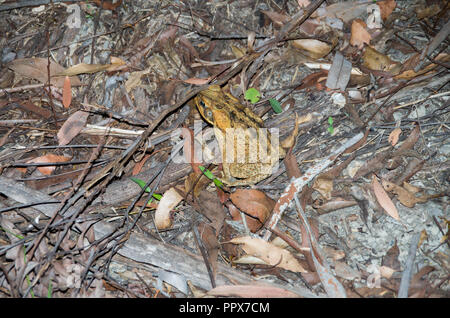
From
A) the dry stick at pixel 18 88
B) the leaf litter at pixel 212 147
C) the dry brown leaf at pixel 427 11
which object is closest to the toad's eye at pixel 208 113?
the leaf litter at pixel 212 147

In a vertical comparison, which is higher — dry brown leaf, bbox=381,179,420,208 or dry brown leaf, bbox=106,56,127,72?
dry brown leaf, bbox=106,56,127,72

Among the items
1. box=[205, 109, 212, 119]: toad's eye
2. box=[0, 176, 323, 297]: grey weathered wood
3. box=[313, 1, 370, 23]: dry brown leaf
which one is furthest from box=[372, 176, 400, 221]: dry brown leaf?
box=[313, 1, 370, 23]: dry brown leaf

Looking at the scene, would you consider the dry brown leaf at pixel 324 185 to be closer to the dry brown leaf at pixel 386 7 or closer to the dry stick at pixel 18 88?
the dry brown leaf at pixel 386 7

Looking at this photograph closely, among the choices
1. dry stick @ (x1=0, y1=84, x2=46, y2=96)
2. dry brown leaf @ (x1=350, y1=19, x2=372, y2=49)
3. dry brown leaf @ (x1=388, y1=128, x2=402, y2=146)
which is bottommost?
dry brown leaf @ (x1=388, y1=128, x2=402, y2=146)

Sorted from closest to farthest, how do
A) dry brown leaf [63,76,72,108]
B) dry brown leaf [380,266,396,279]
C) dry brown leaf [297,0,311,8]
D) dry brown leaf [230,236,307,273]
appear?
dry brown leaf [380,266,396,279] < dry brown leaf [230,236,307,273] < dry brown leaf [63,76,72,108] < dry brown leaf [297,0,311,8]

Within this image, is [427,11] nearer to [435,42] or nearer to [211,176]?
[435,42]

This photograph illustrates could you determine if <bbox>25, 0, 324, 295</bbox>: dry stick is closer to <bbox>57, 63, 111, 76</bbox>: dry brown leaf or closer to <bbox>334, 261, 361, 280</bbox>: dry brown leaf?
<bbox>57, 63, 111, 76</bbox>: dry brown leaf
